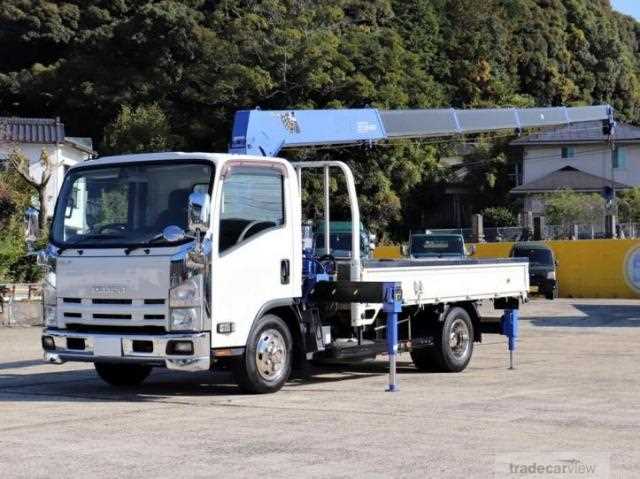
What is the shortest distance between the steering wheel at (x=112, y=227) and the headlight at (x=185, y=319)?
3.83ft

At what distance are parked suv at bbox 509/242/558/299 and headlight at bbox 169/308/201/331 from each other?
24.2 m

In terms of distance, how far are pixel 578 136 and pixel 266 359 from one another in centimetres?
5955

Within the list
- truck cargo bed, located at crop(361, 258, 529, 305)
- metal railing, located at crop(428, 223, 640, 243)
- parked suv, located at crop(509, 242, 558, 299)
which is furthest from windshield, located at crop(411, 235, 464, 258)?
truck cargo bed, located at crop(361, 258, 529, 305)

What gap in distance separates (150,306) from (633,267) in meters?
27.5

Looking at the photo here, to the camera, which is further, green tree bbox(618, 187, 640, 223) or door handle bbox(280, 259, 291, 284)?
green tree bbox(618, 187, 640, 223)

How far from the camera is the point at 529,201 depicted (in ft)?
218

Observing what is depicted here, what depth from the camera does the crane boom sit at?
14.2 metres

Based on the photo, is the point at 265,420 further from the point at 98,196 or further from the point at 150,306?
the point at 98,196

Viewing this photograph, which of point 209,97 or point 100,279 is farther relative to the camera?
point 209,97

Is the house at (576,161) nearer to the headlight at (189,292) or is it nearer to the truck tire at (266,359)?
the truck tire at (266,359)

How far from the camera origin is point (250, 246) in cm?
1148

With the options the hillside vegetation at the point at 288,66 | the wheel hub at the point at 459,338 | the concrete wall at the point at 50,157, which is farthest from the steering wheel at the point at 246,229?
the hillside vegetation at the point at 288,66

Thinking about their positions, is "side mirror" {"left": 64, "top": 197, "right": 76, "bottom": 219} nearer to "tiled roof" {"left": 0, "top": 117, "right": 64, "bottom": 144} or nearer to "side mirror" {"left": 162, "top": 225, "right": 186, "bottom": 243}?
"side mirror" {"left": 162, "top": 225, "right": 186, "bottom": 243}

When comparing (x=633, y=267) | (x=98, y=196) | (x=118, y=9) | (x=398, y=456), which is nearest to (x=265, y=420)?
(x=398, y=456)
